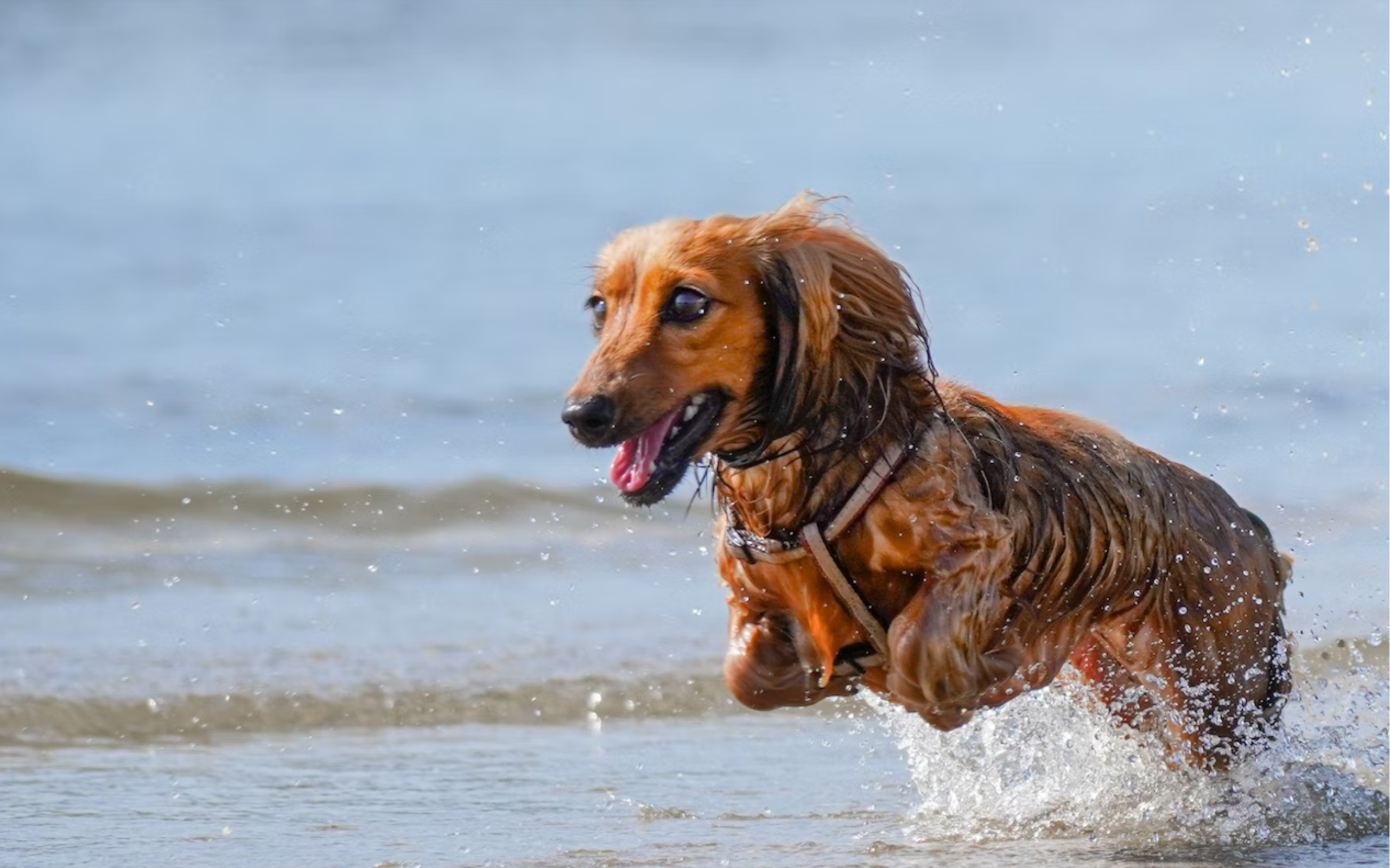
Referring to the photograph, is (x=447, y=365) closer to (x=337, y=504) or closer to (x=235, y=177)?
(x=337, y=504)

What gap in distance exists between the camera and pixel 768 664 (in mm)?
4469

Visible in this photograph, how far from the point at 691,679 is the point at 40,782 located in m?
2.08

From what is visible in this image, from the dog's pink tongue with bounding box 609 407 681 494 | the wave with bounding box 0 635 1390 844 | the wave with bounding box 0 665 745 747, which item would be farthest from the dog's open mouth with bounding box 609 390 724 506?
the wave with bounding box 0 665 745 747

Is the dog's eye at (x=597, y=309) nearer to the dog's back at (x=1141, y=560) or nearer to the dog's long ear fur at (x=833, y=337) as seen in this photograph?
the dog's long ear fur at (x=833, y=337)

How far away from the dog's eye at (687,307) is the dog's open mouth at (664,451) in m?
0.15

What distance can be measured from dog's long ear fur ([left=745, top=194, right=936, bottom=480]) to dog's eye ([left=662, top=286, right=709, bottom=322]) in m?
0.16

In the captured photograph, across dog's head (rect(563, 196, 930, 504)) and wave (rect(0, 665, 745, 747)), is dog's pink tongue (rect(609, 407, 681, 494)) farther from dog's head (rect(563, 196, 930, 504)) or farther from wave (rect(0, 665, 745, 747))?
wave (rect(0, 665, 745, 747))

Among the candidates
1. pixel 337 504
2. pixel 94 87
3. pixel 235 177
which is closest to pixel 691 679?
pixel 337 504

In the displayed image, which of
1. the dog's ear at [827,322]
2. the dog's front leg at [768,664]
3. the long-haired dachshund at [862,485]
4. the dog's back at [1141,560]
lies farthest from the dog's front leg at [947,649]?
the dog's ear at [827,322]

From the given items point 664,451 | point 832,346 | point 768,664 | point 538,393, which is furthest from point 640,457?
point 538,393

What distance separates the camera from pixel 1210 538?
4.73m

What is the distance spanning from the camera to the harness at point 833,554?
13.6 ft

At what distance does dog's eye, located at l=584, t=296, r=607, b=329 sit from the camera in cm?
418

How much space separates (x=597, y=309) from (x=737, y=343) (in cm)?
34
